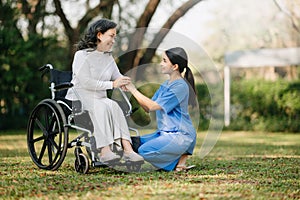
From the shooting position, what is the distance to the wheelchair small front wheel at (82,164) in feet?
15.3

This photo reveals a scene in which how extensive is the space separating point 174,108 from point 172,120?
0.11 m

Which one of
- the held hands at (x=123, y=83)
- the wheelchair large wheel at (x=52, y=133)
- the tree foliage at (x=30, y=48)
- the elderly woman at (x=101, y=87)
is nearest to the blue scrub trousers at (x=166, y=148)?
the elderly woman at (x=101, y=87)

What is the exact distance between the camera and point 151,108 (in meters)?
→ 4.78

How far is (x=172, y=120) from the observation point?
195 inches

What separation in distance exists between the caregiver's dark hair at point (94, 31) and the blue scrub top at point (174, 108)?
707mm

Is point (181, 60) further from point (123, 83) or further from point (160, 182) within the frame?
point (160, 182)

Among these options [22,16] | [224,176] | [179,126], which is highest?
[22,16]

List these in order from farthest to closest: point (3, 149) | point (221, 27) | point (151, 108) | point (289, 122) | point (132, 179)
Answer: point (221, 27), point (289, 122), point (3, 149), point (151, 108), point (132, 179)

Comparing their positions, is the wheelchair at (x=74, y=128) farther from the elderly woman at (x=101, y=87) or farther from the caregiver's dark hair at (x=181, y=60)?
the caregiver's dark hair at (x=181, y=60)

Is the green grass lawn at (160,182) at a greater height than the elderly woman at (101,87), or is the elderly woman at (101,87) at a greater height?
the elderly woman at (101,87)

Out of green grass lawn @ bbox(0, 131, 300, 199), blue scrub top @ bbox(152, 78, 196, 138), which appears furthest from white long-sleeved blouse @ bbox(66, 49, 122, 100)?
green grass lawn @ bbox(0, 131, 300, 199)

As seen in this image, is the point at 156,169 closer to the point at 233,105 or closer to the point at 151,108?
the point at 151,108

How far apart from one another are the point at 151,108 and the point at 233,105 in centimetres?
868

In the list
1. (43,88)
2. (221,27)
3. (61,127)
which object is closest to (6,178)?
(61,127)
